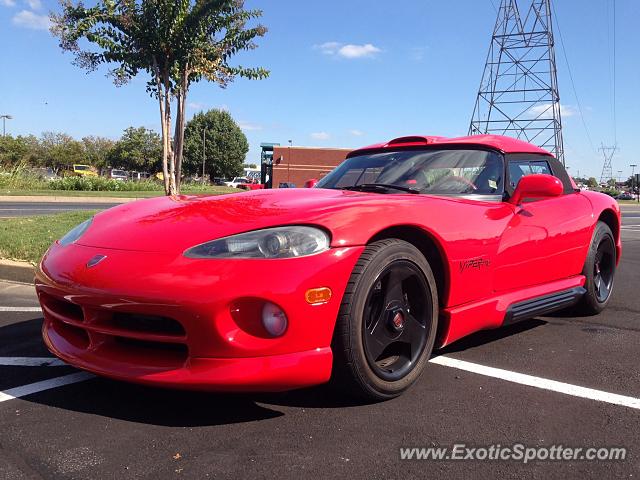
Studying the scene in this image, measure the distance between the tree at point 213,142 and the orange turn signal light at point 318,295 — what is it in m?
61.6

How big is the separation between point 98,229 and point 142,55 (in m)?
7.21

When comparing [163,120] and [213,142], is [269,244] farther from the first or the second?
[213,142]

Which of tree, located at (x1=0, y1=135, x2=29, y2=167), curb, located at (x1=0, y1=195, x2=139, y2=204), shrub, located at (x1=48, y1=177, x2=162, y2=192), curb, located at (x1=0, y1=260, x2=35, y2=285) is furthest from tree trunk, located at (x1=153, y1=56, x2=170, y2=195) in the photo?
tree, located at (x1=0, y1=135, x2=29, y2=167)

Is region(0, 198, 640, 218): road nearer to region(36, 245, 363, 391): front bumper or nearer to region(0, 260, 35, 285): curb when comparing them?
region(0, 260, 35, 285): curb

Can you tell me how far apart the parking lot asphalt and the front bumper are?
0.24 meters

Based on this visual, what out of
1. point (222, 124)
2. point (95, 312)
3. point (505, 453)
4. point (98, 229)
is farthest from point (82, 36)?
point (222, 124)

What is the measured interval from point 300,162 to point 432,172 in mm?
50908

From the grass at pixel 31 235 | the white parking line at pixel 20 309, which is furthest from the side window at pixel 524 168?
the grass at pixel 31 235

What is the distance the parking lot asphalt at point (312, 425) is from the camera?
2.03 metres

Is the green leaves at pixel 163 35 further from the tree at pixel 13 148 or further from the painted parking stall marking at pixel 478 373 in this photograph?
the tree at pixel 13 148

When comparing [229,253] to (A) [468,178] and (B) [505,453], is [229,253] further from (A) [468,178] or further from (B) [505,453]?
(A) [468,178]

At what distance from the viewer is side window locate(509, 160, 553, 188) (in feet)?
12.2

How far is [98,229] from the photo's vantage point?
2910 millimetres

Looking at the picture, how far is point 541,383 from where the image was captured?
2924 mm
